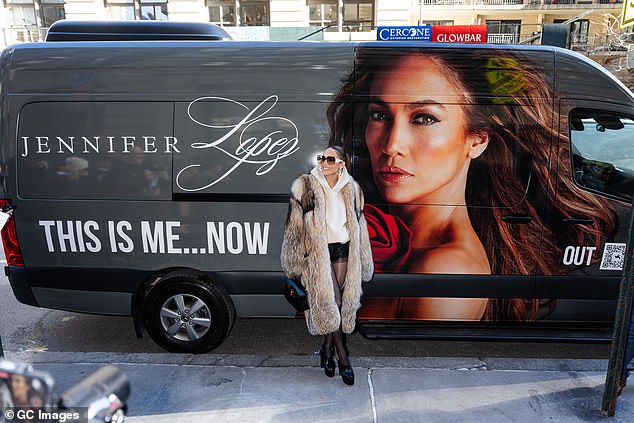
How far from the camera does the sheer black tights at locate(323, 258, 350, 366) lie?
384 centimetres

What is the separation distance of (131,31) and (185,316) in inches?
108

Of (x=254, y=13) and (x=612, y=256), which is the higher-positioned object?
(x=254, y=13)

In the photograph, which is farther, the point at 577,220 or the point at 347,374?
the point at 577,220

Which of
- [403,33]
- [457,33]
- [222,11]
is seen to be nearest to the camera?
[403,33]

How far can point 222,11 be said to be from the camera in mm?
24078

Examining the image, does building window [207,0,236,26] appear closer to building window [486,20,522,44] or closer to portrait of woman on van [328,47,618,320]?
building window [486,20,522,44]

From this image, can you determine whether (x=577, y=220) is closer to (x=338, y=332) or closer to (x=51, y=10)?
(x=338, y=332)

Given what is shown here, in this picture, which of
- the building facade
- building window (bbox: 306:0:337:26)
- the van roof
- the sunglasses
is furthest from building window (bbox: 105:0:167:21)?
the sunglasses

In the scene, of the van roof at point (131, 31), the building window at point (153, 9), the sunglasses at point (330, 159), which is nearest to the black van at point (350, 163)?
the sunglasses at point (330, 159)

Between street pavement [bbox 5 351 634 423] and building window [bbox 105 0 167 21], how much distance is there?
2360 centimetres

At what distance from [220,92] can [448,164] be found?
1966 millimetres

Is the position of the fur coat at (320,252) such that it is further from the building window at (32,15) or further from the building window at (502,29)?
the building window at (502,29)

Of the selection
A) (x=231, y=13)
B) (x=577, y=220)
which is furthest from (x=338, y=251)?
(x=231, y=13)

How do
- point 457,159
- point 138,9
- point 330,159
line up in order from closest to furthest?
point 330,159 < point 457,159 < point 138,9
